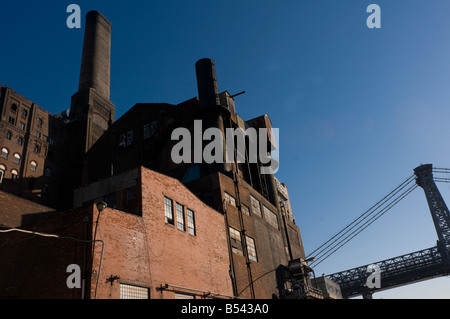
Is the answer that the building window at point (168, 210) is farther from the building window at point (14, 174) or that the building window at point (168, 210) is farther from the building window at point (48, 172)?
the building window at point (48, 172)

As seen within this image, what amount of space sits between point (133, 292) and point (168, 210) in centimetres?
605

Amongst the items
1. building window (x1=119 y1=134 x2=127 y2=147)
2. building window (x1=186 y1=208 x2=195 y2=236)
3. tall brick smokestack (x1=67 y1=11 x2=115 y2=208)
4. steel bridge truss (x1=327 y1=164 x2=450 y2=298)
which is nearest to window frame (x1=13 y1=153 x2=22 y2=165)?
tall brick smokestack (x1=67 y1=11 x2=115 y2=208)

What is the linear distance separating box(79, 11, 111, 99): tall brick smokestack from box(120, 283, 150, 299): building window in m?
56.3

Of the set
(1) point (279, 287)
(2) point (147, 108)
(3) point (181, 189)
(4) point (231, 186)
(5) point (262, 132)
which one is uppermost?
(2) point (147, 108)

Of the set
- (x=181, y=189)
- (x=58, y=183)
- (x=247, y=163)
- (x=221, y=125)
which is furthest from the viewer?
(x=58, y=183)

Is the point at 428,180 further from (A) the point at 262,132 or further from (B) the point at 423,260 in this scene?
(A) the point at 262,132

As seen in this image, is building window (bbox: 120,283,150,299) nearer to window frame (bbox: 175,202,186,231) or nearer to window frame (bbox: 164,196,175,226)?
window frame (bbox: 164,196,175,226)

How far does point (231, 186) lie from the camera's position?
30.8m

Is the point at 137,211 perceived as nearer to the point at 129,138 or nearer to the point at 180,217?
the point at 180,217

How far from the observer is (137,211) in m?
20.2

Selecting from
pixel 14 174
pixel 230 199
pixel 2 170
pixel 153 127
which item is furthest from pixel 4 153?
pixel 230 199

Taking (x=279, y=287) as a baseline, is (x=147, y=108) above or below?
above
